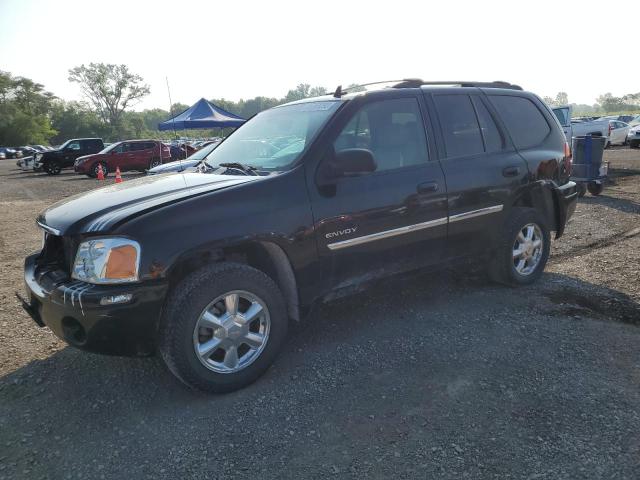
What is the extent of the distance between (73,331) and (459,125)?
10.8 ft

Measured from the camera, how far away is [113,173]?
73.3 feet

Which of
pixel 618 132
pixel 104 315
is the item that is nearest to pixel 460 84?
pixel 104 315

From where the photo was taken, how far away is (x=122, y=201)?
10.2 ft

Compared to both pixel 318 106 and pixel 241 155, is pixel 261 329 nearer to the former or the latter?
pixel 241 155

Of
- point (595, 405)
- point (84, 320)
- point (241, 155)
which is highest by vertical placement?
point (241, 155)

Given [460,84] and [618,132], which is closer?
[460,84]

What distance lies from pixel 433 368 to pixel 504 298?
5.02 feet

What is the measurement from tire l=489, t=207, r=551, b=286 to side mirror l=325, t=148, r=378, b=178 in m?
1.83

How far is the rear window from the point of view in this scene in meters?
4.56

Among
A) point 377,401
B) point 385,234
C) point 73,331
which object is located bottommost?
point 377,401

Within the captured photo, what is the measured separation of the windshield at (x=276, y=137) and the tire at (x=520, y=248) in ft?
6.56

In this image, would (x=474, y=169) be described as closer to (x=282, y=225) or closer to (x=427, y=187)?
(x=427, y=187)

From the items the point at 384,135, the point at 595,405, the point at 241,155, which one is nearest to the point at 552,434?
the point at 595,405

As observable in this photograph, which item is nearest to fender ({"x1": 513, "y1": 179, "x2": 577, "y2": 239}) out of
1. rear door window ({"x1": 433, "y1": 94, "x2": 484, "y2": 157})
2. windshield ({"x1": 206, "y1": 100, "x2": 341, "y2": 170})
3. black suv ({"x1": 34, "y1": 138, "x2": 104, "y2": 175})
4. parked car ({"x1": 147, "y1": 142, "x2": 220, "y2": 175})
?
rear door window ({"x1": 433, "y1": 94, "x2": 484, "y2": 157})
